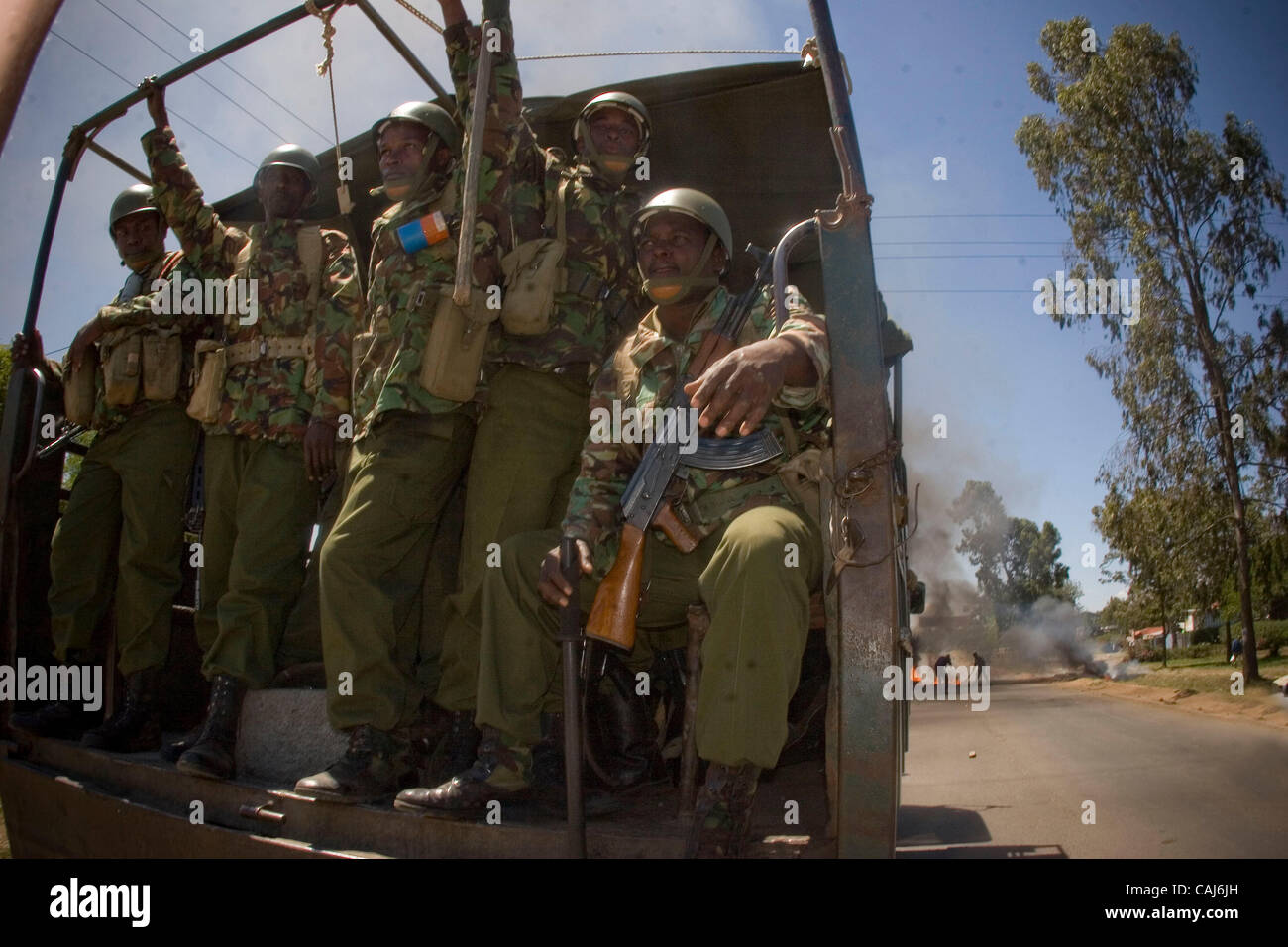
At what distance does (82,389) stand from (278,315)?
3.58ft

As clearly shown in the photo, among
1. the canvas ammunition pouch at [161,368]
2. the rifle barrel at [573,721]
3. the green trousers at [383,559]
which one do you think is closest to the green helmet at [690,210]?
the green trousers at [383,559]

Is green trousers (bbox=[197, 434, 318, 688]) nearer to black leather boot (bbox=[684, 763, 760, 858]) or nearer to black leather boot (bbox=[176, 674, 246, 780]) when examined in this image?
black leather boot (bbox=[176, 674, 246, 780])

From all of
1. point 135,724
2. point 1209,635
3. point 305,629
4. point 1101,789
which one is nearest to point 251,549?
point 305,629

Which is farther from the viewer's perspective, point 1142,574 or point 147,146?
point 1142,574

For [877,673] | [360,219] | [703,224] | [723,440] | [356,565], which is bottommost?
[877,673]

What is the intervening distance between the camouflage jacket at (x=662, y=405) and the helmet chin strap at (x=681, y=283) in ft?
0.26

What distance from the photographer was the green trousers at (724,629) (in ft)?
7.34

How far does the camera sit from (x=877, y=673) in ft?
6.88

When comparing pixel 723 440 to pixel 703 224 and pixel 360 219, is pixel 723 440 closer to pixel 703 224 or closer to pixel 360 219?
pixel 703 224

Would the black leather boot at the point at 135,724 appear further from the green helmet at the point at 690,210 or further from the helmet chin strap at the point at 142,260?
the green helmet at the point at 690,210

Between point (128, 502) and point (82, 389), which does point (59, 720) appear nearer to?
point (128, 502)

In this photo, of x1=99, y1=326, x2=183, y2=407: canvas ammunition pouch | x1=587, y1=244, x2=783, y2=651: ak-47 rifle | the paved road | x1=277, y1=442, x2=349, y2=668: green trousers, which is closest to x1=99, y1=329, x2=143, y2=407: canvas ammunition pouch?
x1=99, y1=326, x2=183, y2=407: canvas ammunition pouch
